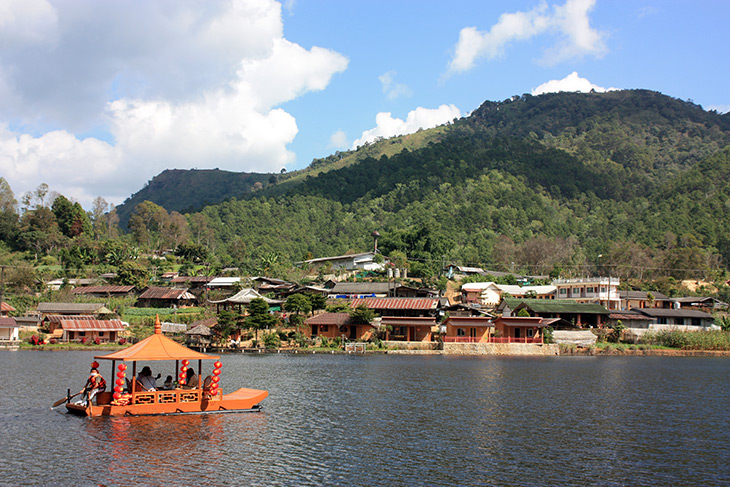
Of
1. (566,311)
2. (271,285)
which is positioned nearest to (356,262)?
(271,285)

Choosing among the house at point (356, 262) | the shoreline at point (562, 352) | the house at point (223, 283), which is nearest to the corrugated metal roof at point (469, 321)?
the shoreline at point (562, 352)

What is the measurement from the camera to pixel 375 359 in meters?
57.3

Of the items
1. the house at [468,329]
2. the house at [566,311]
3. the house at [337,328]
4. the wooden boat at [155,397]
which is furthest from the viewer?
the house at [566,311]

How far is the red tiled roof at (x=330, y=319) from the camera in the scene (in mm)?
67125

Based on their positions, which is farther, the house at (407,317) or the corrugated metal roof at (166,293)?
the corrugated metal roof at (166,293)

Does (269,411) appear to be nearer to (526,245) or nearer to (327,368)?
(327,368)

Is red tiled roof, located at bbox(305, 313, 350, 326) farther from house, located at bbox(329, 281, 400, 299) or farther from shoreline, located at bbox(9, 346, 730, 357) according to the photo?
house, located at bbox(329, 281, 400, 299)

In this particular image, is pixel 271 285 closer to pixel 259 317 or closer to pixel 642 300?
pixel 259 317

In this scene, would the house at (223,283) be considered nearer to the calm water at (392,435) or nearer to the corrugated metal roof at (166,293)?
the corrugated metal roof at (166,293)

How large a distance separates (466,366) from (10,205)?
107m

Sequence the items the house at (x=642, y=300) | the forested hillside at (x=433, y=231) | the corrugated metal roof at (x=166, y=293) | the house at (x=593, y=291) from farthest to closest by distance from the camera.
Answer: the forested hillside at (x=433, y=231), the house at (x=642, y=300), the house at (x=593, y=291), the corrugated metal roof at (x=166, y=293)

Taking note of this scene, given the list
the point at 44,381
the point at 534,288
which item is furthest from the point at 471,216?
the point at 44,381

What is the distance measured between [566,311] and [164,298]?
51536 mm

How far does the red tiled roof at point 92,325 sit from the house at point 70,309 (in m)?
6.51
